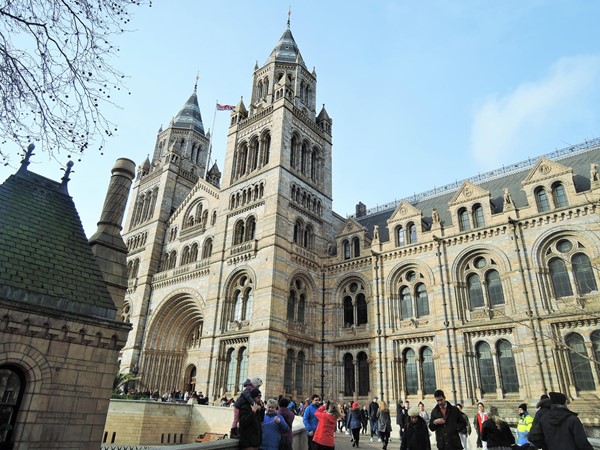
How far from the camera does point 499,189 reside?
2770cm

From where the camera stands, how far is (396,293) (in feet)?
85.3

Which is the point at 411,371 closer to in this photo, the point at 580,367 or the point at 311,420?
the point at 580,367

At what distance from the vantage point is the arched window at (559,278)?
67.2 feet

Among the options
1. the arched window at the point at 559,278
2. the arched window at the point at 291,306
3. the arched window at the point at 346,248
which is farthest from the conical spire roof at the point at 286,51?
the arched window at the point at 559,278

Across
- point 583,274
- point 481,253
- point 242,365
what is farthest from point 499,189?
point 242,365

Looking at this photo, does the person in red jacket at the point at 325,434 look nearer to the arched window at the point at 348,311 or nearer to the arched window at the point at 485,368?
the arched window at the point at 485,368

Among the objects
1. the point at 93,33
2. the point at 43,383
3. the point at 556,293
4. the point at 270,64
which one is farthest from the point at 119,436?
the point at 270,64

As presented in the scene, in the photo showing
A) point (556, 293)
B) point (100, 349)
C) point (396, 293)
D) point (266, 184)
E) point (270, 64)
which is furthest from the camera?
point (270, 64)

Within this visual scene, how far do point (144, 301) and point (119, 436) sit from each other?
48.7 feet

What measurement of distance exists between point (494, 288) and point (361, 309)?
8.33 meters

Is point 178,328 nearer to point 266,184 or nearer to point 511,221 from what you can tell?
point 266,184

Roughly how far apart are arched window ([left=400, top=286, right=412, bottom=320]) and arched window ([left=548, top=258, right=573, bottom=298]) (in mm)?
7740

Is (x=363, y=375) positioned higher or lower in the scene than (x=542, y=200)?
lower

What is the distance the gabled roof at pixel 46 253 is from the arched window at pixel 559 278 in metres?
20.5
